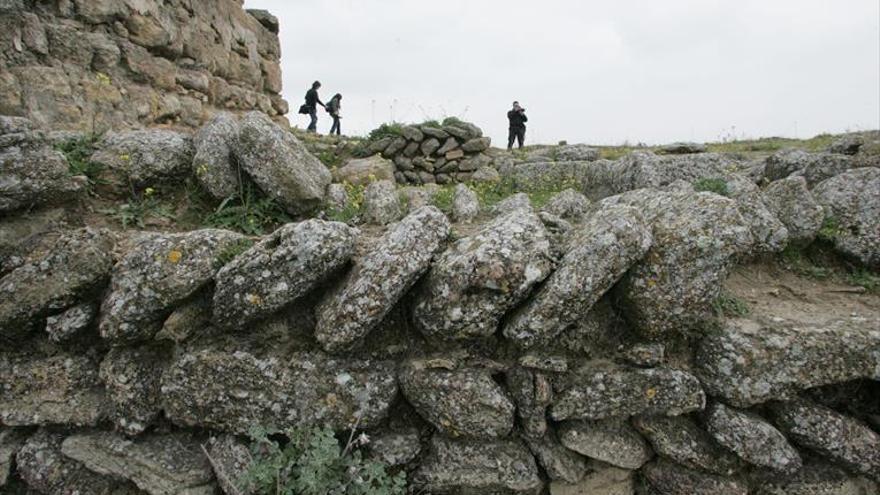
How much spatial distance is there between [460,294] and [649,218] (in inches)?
69.9

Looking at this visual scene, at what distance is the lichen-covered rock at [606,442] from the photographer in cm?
366

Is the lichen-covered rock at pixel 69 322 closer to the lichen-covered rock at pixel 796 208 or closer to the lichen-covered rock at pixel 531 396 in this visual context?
the lichen-covered rock at pixel 531 396

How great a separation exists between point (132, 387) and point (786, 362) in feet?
16.8

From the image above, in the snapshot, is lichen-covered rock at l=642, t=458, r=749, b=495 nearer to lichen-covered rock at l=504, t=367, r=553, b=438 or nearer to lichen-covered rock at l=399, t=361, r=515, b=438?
lichen-covered rock at l=504, t=367, r=553, b=438

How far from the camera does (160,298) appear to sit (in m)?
3.64

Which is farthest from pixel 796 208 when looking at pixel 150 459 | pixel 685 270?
pixel 150 459

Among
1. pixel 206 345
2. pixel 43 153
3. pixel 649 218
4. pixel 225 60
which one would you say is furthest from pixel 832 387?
pixel 225 60

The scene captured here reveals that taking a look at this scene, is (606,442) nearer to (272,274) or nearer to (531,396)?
(531,396)

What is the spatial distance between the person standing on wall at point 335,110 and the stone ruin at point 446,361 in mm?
14817

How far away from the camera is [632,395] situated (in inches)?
141

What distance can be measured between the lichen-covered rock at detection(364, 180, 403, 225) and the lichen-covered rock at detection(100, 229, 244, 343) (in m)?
1.86

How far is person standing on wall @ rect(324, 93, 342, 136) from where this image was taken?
58.9ft

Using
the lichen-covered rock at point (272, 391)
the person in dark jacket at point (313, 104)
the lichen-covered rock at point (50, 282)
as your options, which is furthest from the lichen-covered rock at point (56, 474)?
the person in dark jacket at point (313, 104)

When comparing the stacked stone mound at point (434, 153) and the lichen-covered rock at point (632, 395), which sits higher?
the stacked stone mound at point (434, 153)
